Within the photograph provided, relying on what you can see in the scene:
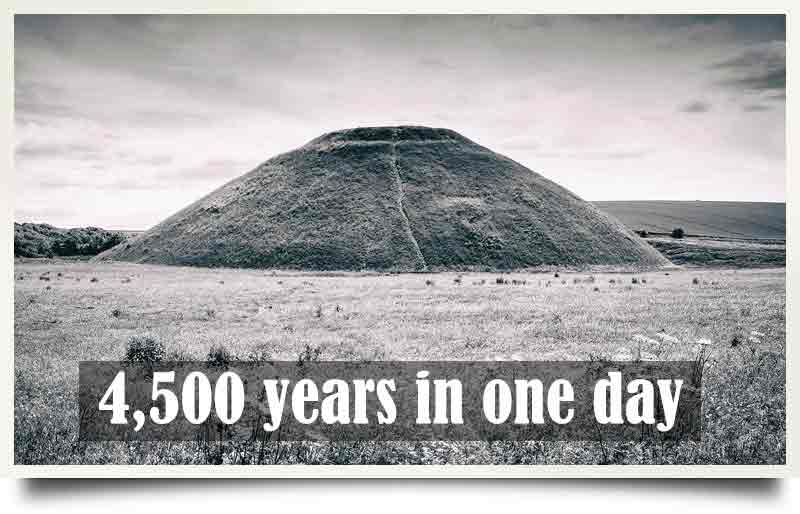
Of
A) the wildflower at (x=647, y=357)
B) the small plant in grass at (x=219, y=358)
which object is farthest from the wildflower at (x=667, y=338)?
the small plant in grass at (x=219, y=358)

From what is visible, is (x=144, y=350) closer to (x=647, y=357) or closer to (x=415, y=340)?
(x=415, y=340)

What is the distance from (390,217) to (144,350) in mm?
47927

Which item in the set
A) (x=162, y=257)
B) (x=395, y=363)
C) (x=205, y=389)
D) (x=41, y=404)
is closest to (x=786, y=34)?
(x=395, y=363)

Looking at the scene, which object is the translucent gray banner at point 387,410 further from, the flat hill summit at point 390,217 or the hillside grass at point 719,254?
the hillside grass at point 719,254

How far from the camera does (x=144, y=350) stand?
9.74 m

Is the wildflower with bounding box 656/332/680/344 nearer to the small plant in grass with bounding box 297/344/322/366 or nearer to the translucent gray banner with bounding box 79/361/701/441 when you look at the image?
the translucent gray banner with bounding box 79/361/701/441

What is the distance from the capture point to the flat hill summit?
169 ft

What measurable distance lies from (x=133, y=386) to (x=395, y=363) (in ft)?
13.2

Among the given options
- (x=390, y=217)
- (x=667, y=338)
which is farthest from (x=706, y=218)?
(x=667, y=338)

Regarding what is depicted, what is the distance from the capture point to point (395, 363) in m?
9.66

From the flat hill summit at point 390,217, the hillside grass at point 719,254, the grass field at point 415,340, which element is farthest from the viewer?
the hillside grass at point 719,254

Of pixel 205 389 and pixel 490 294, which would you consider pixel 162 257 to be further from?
pixel 205 389

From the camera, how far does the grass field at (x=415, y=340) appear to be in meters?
6.72

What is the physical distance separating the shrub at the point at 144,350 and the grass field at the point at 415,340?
0.53 meters
